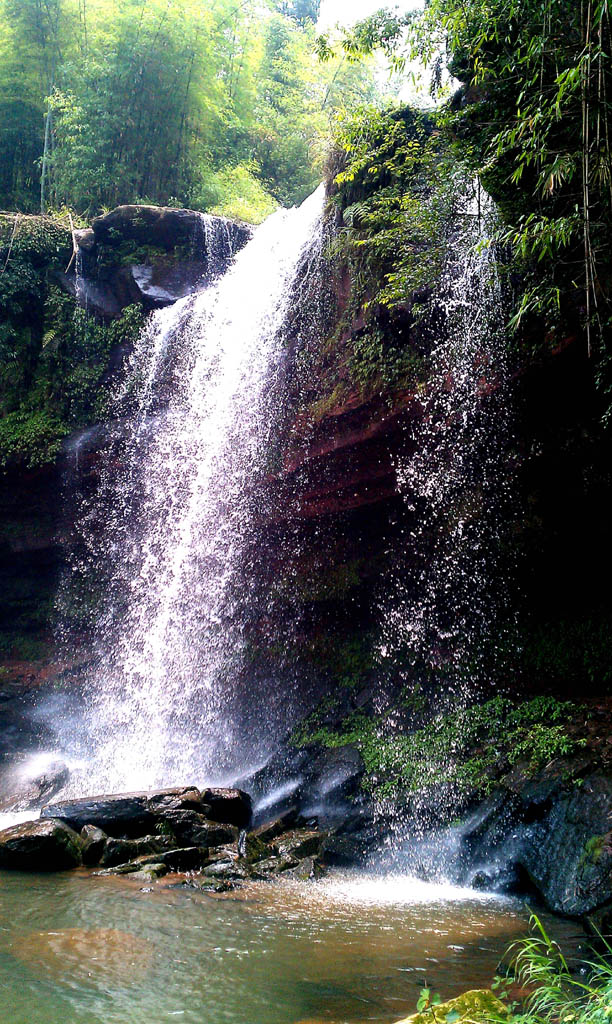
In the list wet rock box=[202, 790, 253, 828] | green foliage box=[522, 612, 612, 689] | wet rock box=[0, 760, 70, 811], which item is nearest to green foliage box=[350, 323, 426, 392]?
green foliage box=[522, 612, 612, 689]

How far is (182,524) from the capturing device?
39.1 feet

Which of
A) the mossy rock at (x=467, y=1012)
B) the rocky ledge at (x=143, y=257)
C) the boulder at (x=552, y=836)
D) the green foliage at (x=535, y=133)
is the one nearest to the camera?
the mossy rock at (x=467, y=1012)

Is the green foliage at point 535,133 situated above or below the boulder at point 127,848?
above

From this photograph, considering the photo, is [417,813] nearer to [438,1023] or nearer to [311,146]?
[438,1023]

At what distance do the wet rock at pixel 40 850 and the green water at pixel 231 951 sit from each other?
293mm

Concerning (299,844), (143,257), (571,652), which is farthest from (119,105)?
(299,844)

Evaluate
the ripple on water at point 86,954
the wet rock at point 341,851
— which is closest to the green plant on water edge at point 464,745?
the wet rock at point 341,851

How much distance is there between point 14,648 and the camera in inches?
536

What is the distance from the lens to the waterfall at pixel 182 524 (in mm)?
10812

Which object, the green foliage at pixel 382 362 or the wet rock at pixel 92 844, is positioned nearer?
the wet rock at pixel 92 844

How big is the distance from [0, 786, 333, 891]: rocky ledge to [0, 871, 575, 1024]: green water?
0.35 metres

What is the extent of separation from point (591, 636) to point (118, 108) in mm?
15057

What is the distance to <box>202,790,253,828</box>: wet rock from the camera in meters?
7.98

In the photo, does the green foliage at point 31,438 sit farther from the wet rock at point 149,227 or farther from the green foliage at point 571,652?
the green foliage at point 571,652
